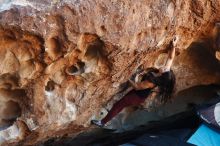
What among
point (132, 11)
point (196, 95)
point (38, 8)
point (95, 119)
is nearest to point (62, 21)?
point (38, 8)

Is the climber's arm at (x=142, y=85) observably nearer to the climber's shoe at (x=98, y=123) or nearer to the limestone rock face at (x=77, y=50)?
the limestone rock face at (x=77, y=50)

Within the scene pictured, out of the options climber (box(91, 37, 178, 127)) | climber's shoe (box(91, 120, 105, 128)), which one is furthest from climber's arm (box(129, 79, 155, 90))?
climber's shoe (box(91, 120, 105, 128))

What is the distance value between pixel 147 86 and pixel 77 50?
0.40 metres

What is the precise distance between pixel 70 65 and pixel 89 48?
7 cm

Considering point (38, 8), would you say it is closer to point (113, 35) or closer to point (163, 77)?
point (113, 35)

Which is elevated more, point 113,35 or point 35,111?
point 113,35

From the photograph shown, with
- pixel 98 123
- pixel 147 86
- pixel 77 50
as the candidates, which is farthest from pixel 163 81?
pixel 77 50

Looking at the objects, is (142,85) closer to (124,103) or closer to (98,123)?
(124,103)

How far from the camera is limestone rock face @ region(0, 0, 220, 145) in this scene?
1.13 metres

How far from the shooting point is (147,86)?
1.54 meters

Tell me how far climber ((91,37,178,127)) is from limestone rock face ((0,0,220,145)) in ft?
0.10

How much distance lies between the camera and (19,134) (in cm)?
130

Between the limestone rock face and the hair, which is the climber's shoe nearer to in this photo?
the limestone rock face

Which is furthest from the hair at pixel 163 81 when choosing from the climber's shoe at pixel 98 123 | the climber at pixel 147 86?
the climber's shoe at pixel 98 123
